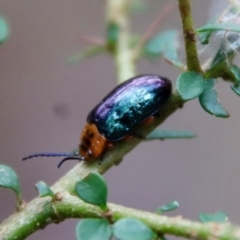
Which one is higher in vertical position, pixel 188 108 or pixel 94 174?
pixel 94 174

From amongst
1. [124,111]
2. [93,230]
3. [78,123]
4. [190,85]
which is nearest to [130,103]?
[124,111]

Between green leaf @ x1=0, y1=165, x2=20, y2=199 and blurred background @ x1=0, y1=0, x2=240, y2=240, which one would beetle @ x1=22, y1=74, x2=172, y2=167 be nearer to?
green leaf @ x1=0, y1=165, x2=20, y2=199

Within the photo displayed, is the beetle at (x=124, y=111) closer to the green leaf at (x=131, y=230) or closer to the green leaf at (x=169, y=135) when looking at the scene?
the green leaf at (x=169, y=135)

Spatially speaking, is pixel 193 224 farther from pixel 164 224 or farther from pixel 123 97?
pixel 123 97

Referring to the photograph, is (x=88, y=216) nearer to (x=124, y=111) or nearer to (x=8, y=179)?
(x=8, y=179)

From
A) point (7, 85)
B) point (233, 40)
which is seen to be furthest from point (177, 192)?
point (233, 40)

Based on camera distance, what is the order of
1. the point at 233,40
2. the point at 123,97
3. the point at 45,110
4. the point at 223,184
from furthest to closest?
the point at 45,110 < the point at 223,184 < the point at 123,97 < the point at 233,40
